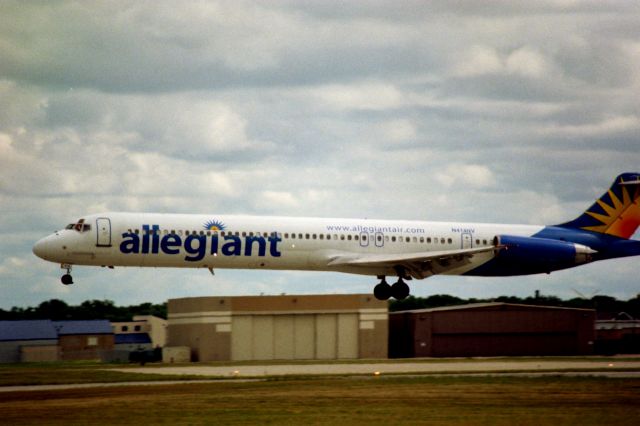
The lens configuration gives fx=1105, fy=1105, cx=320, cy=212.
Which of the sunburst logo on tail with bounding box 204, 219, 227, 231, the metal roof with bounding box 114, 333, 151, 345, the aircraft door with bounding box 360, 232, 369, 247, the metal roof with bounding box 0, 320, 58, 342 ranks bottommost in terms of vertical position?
the metal roof with bounding box 114, 333, 151, 345

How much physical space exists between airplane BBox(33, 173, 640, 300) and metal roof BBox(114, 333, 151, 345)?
6650 centimetres

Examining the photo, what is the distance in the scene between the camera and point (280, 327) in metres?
90.5

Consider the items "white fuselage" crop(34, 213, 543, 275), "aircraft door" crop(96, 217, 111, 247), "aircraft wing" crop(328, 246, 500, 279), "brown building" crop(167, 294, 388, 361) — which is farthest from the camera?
Result: "brown building" crop(167, 294, 388, 361)

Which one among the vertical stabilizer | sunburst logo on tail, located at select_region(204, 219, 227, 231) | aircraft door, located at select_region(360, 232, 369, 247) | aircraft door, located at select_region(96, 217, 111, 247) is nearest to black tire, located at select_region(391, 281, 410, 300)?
aircraft door, located at select_region(360, 232, 369, 247)

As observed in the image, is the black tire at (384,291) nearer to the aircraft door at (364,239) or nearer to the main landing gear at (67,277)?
the aircraft door at (364,239)

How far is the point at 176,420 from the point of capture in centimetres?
3941

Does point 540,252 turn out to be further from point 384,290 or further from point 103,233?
point 103,233

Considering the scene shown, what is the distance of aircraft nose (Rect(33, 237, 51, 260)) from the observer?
2269 inches

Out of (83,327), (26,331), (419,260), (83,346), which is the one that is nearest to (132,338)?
(83,327)

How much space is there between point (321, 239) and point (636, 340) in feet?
145

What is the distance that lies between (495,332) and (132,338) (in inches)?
1975

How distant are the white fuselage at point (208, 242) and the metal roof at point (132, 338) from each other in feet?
218

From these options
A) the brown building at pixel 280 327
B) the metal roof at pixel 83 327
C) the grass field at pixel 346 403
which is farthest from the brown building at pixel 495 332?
the metal roof at pixel 83 327

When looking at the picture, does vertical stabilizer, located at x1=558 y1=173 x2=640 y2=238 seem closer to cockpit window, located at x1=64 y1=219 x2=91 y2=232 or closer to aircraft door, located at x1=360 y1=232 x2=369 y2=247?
aircraft door, located at x1=360 y1=232 x2=369 y2=247
